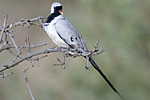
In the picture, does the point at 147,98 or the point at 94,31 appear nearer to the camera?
the point at 147,98

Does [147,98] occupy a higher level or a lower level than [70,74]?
lower

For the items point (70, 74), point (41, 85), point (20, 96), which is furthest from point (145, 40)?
point (20, 96)

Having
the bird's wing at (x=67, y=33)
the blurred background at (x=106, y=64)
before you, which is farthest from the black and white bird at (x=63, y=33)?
the blurred background at (x=106, y=64)

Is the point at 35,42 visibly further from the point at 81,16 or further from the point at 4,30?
the point at 4,30

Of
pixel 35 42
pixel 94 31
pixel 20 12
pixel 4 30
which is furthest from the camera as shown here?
pixel 20 12

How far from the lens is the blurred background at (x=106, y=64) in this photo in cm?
576

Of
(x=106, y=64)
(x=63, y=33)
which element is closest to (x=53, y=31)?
(x=63, y=33)

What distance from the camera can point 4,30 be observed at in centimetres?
239

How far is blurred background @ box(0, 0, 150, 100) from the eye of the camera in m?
5.76

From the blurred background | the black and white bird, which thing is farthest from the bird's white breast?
the blurred background

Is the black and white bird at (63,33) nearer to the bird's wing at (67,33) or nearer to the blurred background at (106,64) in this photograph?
the bird's wing at (67,33)

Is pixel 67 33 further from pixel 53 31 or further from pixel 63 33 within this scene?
pixel 53 31

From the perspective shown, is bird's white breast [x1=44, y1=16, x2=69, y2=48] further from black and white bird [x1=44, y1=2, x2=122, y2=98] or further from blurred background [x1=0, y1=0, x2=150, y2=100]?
blurred background [x1=0, y1=0, x2=150, y2=100]

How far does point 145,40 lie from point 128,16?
1.77ft
